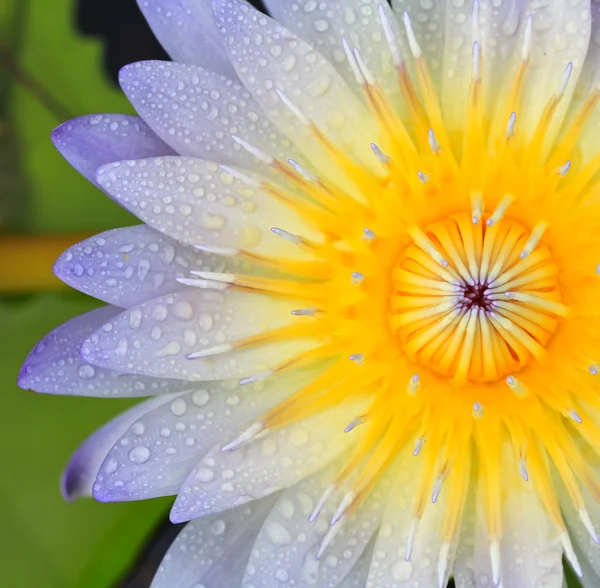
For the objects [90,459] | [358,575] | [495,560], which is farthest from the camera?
[90,459]

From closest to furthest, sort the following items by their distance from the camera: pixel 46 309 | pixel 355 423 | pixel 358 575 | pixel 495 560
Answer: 1. pixel 495 560
2. pixel 355 423
3. pixel 358 575
4. pixel 46 309

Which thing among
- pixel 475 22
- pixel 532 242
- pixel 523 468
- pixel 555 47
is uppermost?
pixel 555 47

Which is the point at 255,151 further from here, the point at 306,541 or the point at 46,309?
the point at 46,309

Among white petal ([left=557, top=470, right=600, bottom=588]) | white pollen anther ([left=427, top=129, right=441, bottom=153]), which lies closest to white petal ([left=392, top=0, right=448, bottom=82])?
white pollen anther ([left=427, top=129, right=441, bottom=153])

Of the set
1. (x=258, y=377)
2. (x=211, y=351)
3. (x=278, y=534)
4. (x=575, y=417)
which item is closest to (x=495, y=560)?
(x=575, y=417)

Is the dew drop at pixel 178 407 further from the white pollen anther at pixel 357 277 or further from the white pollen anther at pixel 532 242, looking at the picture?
the white pollen anther at pixel 532 242

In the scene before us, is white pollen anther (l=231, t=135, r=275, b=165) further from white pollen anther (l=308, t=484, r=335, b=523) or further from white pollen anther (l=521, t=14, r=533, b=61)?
white pollen anther (l=308, t=484, r=335, b=523)

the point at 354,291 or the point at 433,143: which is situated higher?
the point at 433,143
